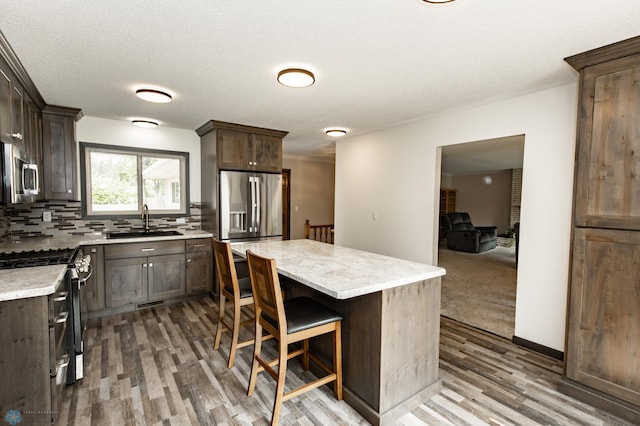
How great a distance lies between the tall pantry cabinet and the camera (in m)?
1.95

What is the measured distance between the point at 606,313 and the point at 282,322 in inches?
85.4

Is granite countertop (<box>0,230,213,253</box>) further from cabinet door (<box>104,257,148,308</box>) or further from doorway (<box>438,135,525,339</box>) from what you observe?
doorway (<box>438,135,525,339</box>)

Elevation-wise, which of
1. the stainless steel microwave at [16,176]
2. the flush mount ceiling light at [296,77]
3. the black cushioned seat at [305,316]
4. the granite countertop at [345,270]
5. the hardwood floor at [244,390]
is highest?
the flush mount ceiling light at [296,77]

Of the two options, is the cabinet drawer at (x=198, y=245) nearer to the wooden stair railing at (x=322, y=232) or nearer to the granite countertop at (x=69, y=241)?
the granite countertop at (x=69, y=241)

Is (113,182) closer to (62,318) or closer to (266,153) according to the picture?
(266,153)

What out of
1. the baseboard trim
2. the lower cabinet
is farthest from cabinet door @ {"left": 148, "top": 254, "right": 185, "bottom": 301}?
the baseboard trim

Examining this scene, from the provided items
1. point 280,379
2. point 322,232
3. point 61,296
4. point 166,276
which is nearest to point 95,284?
point 166,276

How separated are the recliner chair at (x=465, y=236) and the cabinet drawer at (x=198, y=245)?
683 cm

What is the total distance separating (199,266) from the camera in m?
4.20

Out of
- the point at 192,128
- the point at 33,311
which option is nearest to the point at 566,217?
the point at 33,311

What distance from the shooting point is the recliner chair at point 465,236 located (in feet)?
26.8

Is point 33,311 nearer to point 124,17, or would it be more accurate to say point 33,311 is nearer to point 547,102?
point 124,17

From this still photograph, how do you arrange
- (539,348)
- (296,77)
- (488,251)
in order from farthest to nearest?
(488,251) → (539,348) → (296,77)

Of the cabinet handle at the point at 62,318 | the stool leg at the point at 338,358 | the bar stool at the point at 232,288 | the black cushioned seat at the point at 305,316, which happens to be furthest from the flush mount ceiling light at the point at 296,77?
the cabinet handle at the point at 62,318
